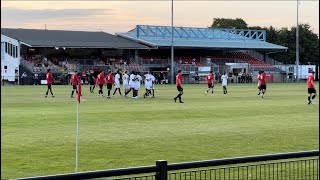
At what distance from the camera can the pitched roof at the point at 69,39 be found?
259 ft

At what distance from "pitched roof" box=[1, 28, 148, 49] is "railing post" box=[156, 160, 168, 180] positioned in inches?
2781

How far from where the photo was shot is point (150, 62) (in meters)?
84.2

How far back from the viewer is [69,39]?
281 feet

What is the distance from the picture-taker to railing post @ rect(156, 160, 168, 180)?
5.85 metres

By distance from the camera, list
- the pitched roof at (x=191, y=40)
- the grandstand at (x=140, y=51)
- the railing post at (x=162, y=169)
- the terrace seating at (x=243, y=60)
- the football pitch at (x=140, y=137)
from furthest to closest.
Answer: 1. the terrace seating at (x=243, y=60)
2. the pitched roof at (x=191, y=40)
3. the grandstand at (x=140, y=51)
4. the football pitch at (x=140, y=137)
5. the railing post at (x=162, y=169)

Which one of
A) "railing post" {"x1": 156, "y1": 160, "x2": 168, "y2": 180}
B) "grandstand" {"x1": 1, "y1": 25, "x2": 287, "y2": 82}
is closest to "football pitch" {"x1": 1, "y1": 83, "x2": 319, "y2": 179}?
"railing post" {"x1": 156, "y1": 160, "x2": 168, "y2": 180}

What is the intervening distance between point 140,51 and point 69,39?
10.4 meters

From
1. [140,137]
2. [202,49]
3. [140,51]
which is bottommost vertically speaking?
[140,137]

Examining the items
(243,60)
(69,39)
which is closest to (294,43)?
(243,60)

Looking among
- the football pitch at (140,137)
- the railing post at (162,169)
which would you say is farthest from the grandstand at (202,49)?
the railing post at (162,169)

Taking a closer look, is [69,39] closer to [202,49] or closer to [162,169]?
[202,49]

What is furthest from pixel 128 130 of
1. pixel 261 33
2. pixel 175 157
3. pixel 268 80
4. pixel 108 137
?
pixel 261 33

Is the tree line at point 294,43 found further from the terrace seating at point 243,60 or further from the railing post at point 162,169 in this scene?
the railing post at point 162,169

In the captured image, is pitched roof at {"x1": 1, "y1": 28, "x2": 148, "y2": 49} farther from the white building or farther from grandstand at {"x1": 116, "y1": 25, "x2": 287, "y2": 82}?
grandstand at {"x1": 116, "y1": 25, "x2": 287, "y2": 82}
